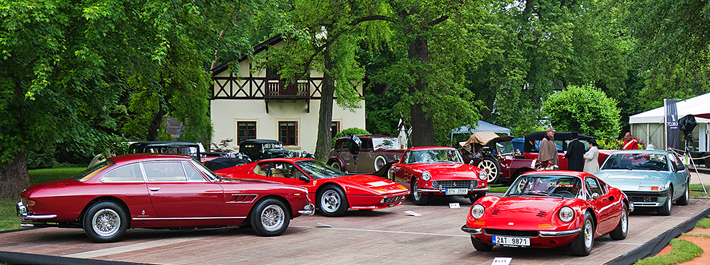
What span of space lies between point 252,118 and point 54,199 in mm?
33390

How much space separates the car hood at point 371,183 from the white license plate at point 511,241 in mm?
5427

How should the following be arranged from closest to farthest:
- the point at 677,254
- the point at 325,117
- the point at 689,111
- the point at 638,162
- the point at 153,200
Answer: the point at 677,254 → the point at 153,200 → the point at 638,162 → the point at 689,111 → the point at 325,117

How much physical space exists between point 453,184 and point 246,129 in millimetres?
28672

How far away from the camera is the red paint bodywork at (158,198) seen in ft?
32.4

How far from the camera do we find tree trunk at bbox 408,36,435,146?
82.9 feet

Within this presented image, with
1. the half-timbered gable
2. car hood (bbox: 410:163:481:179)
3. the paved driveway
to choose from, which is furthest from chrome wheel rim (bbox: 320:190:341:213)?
the half-timbered gable

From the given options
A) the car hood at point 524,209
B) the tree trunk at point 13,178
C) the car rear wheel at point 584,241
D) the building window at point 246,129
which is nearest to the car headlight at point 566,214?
the car hood at point 524,209

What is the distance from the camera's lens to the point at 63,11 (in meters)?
14.9

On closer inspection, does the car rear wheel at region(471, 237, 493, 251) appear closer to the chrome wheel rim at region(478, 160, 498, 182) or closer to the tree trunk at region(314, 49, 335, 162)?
the chrome wheel rim at region(478, 160, 498, 182)

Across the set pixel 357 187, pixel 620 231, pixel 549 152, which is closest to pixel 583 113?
pixel 549 152

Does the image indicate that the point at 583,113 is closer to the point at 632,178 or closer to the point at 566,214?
the point at 632,178

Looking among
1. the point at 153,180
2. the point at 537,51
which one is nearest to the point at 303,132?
the point at 537,51

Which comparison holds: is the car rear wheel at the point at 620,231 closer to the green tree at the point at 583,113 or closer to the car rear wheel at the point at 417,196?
the car rear wheel at the point at 417,196

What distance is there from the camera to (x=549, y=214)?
8.74m
